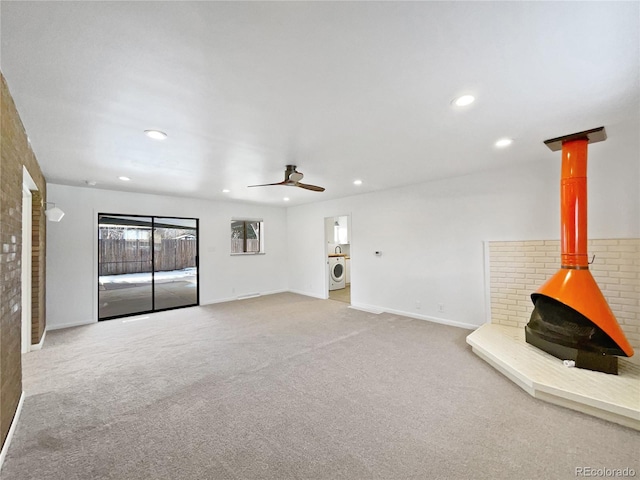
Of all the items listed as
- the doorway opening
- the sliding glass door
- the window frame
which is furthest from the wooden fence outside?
the doorway opening

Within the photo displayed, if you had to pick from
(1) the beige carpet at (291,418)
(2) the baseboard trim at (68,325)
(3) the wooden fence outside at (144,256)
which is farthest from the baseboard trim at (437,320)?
(3) the wooden fence outside at (144,256)

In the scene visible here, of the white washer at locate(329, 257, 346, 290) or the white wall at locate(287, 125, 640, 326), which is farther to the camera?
the white washer at locate(329, 257, 346, 290)

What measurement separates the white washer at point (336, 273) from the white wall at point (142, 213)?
53.6 inches

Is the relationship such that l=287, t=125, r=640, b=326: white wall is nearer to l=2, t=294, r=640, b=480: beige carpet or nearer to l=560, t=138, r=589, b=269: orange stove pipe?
l=560, t=138, r=589, b=269: orange stove pipe

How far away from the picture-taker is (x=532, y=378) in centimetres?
236

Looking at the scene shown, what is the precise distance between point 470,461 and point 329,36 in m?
2.61

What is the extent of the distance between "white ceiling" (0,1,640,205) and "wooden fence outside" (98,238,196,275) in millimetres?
5014

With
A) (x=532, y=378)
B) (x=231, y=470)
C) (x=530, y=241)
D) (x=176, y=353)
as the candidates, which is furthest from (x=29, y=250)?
(x=530, y=241)

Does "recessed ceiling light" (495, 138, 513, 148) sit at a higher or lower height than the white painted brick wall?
→ higher

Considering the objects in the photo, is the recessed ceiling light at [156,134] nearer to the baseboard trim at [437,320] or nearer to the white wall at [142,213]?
the white wall at [142,213]

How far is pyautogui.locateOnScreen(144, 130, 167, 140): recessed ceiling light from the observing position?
2521mm

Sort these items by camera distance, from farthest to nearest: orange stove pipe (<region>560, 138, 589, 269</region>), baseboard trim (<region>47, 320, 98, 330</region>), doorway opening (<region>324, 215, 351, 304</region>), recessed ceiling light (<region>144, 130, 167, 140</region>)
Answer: doorway opening (<region>324, 215, 351, 304</region>), baseboard trim (<region>47, 320, 98, 330</region>), orange stove pipe (<region>560, 138, 589, 269</region>), recessed ceiling light (<region>144, 130, 167, 140</region>)

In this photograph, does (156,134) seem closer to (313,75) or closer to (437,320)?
(313,75)

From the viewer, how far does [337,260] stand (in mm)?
7770
